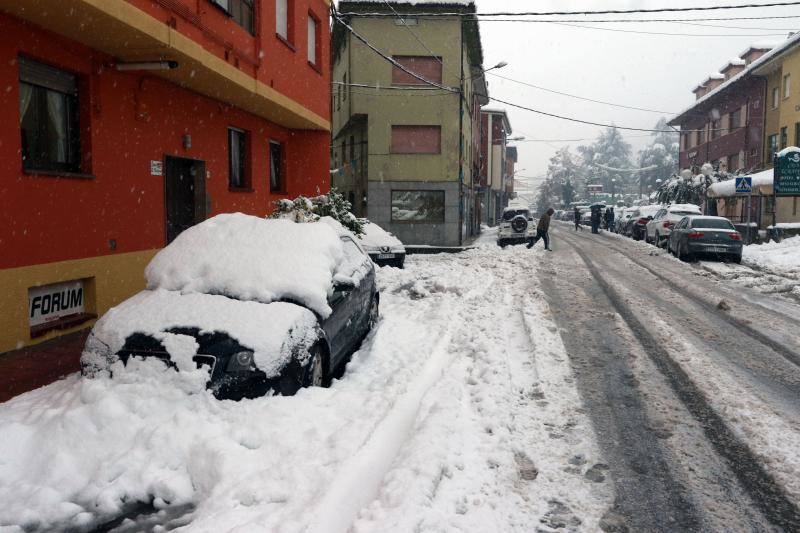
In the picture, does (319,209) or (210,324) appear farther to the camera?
(319,209)

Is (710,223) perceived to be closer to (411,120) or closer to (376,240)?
(376,240)

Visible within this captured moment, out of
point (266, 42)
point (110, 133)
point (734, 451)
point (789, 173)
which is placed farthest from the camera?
point (789, 173)

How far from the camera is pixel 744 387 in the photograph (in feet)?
20.0

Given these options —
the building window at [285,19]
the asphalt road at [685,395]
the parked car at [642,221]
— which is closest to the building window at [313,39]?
the building window at [285,19]

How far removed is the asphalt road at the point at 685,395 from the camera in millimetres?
3705

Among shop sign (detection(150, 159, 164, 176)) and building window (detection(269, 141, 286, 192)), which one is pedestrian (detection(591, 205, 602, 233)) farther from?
shop sign (detection(150, 159, 164, 176))

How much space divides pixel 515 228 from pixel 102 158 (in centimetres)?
1957

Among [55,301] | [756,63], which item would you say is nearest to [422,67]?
A: [756,63]

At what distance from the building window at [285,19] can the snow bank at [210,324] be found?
1051cm

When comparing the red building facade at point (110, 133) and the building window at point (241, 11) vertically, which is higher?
the building window at point (241, 11)

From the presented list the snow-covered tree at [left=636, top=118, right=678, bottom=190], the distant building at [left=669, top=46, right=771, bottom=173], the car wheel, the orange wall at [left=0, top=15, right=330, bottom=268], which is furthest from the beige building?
the snow-covered tree at [left=636, top=118, right=678, bottom=190]

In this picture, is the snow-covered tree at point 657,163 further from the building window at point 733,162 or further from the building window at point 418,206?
the building window at point 418,206

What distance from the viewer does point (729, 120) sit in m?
40.8

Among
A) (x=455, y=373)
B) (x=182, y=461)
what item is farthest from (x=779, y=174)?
(x=182, y=461)
